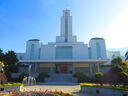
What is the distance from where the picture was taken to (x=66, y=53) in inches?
1284

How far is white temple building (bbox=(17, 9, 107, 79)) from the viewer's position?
30.2 meters

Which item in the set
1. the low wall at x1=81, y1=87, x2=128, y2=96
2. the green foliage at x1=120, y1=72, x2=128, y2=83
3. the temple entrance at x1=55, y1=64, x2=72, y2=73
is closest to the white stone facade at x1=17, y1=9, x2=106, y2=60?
the temple entrance at x1=55, y1=64, x2=72, y2=73

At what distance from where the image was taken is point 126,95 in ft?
24.0

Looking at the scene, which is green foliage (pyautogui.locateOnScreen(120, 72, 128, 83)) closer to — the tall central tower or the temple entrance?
the temple entrance

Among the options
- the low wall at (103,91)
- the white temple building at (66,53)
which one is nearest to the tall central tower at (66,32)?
the white temple building at (66,53)

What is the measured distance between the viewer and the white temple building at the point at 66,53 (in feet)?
99.1

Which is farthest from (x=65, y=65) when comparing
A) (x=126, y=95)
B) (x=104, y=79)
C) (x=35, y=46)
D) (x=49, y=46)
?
(x=126, y=95)

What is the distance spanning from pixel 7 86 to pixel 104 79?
9841 millimetres

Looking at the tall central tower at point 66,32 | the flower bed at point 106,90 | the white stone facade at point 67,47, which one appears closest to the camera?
the flower bed at point 106,90

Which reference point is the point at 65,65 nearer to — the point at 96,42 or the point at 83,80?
the point at 83,80

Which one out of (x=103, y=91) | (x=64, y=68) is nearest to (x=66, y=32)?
(x=64, y=68)

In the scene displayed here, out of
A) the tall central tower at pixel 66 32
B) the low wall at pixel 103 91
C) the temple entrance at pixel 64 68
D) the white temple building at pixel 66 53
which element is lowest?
the low wall at pixel 103 91

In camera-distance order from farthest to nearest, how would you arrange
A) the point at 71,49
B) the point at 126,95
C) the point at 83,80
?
the point at 71,49 < the point at 83,80 < the point at 126,95

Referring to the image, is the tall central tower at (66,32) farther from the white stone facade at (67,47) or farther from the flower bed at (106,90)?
the flower bed at (106,90)
